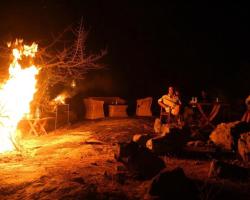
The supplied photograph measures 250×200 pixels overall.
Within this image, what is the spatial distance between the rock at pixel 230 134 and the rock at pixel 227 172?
2.33m

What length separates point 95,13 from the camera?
22.6 m

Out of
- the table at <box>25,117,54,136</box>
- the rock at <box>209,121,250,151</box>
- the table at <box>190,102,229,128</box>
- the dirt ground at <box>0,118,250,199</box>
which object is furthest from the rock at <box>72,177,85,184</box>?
the table at <box>190,102,229,128</box>

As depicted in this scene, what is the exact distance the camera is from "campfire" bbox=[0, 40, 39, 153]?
9.41m

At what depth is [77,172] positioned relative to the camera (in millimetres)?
6707

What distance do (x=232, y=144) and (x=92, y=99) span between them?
920 centimetres

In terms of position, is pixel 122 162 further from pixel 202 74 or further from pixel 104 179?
pixel 202 74

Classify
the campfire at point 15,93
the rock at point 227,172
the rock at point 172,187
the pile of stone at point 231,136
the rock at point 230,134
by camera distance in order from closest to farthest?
the rock at point 172,187, the rock at point 227,172, the pile of stone at point 231,136, the rock at point 230,134, the campfire at point 15,93

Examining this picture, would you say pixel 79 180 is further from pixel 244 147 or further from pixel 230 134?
Answer: pixel 230 134

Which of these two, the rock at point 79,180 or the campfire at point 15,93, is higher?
the campfire at point 15,93

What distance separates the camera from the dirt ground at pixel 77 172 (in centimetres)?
547

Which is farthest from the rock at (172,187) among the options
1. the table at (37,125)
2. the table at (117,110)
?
the table at (117,110)

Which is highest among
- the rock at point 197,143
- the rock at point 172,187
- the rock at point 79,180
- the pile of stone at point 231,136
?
the pile of stone at point 231,136

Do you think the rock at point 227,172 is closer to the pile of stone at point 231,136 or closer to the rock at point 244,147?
the rock at point 244,147

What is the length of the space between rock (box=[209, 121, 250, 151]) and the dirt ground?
4.66 feet
